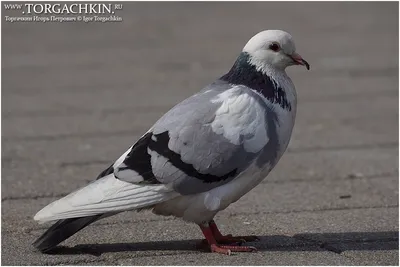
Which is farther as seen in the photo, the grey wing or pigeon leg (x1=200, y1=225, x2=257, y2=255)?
pigeon leg (x1=200, y1=225, x2=257, y2=255)

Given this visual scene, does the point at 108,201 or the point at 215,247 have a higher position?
the point at 108,201

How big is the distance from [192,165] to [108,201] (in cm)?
44

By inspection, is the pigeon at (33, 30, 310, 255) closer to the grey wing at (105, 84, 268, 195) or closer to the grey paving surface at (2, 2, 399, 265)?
the grey wing at (105, 84, 268, 195)

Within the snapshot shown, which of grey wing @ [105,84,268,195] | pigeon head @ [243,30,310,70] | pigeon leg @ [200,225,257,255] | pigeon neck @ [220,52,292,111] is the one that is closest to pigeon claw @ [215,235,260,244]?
pigeon leg @ [200,225,257,255]

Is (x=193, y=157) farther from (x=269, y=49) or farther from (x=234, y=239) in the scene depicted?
(x=269, y=49)

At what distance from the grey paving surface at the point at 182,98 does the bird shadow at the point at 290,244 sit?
0.4 inches

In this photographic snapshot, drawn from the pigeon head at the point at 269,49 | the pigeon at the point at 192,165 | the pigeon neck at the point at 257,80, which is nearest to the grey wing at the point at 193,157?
the pigeon at the point at 192,165

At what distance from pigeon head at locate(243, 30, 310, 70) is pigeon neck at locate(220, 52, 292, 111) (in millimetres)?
29

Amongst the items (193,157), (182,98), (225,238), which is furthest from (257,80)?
(182,98)

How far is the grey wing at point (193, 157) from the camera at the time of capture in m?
4.33

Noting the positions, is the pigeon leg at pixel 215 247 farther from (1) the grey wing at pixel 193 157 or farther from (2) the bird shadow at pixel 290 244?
(1) the grey wing at pixel 193 157

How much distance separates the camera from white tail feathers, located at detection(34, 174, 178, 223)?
433 centimetres

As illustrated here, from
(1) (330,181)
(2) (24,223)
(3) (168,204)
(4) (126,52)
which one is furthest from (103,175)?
(4) (126,52)

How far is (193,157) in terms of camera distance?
4.34 m
